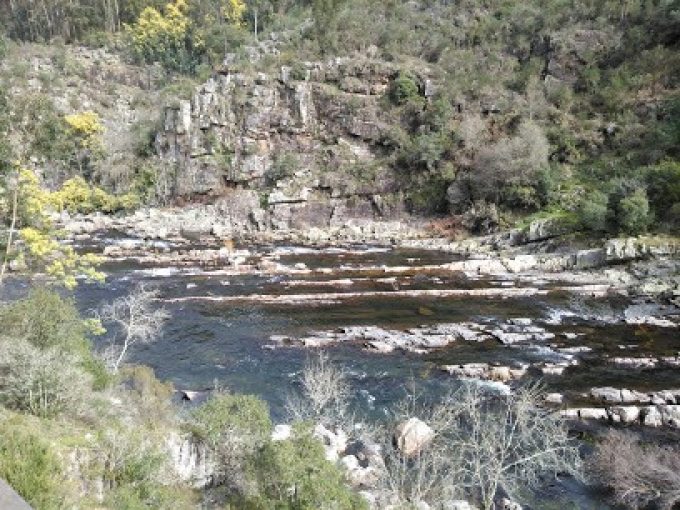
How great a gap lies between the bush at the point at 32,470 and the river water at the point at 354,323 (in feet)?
34.4

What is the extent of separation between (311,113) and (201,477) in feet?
198

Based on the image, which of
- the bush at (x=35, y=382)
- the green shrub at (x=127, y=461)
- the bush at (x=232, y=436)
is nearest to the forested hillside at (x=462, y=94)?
the bush at (x=35, y=382)

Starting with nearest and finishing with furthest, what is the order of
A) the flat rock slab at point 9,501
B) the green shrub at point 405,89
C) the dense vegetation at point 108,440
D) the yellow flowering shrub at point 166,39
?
the flat rock slab at point 9,501
the dense vegetation at point 108,440
the green shrub at point 405,89
the yellow flowering shrub at point 166,39

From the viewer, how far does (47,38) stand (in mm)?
102875

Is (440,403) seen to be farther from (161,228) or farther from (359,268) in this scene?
(161,228)

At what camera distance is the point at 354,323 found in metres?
29.7

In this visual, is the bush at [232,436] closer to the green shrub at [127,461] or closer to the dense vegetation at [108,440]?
the dense vegetation at [108,440]

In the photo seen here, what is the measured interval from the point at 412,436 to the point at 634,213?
100 ft

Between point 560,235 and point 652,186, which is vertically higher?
point 652,186

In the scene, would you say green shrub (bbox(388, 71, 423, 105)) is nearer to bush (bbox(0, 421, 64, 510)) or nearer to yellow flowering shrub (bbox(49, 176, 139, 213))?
yellow flowering shrub (bbox(49, 176, 139, 213))

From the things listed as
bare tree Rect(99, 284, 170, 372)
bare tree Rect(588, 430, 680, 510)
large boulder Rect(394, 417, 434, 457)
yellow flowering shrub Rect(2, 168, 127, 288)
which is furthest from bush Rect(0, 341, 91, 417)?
bare tree Rect(588, 430, 680, 510)

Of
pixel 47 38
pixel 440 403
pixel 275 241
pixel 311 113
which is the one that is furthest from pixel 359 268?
pixel 47 38

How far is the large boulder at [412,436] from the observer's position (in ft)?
54.5

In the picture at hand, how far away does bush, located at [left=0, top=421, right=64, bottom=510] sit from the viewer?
29.0 ft
